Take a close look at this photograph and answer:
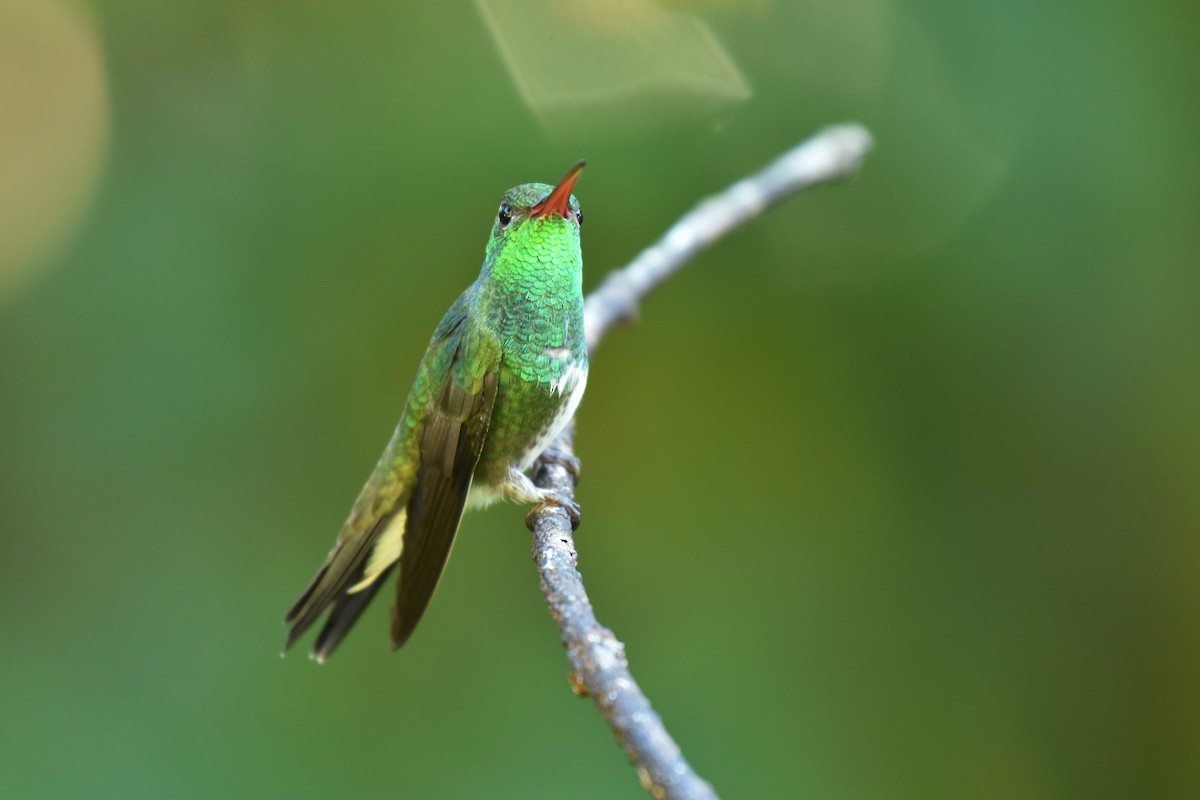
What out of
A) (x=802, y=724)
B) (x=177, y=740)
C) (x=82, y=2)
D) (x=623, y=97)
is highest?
(x=82, y=2)

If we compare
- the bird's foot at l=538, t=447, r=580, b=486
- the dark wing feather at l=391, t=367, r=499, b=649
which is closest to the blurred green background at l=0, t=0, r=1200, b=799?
the bird's foot at l=538, t=447, r=580, b=486

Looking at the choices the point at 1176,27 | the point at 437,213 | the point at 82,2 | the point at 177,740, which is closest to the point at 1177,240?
the point at 1176,27

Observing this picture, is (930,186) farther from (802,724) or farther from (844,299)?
(802,724)

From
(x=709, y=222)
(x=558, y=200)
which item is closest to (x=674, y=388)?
(x=709, y=222)

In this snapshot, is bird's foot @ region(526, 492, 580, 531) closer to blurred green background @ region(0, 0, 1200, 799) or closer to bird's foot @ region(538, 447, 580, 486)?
bird's foot @ region(538, 447, 580, 486)

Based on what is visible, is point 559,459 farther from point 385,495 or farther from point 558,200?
point 558,200
